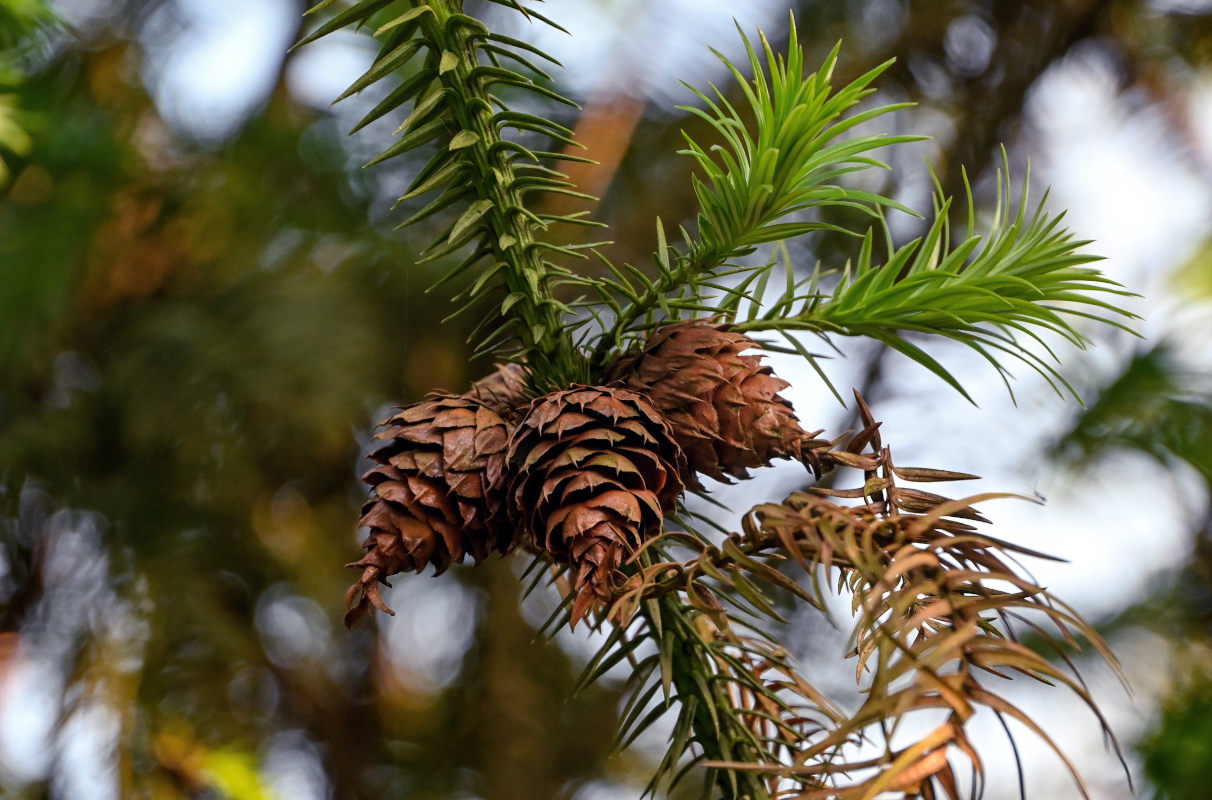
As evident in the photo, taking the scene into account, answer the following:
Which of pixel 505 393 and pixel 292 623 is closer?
pixel 505 393

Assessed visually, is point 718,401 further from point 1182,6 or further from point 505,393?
point 1182,6

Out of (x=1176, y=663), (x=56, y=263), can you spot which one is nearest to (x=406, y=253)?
(x=56, y=263)

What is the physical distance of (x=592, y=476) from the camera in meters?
0.18

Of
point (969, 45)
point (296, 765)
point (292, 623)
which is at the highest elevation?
point (969, 45)

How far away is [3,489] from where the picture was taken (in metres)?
0.66

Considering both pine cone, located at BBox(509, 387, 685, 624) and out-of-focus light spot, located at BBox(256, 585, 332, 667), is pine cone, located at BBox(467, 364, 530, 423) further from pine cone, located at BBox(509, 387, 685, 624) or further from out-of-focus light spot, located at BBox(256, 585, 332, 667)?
out-of-focus light spot, located at BBox(256, 585, 332, 667)

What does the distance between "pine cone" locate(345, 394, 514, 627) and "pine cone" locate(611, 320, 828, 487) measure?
0.12 ft

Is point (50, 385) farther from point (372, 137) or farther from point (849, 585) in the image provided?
point (849, 585)

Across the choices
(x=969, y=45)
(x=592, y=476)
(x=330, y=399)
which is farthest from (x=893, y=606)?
(x=969, y=45)

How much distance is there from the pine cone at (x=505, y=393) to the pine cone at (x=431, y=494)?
16mm

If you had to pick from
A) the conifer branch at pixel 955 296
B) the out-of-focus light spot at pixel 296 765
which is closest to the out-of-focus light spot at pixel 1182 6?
the conifer branch at pixel 955 296

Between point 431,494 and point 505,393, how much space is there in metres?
0.05

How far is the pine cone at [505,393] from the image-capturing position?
222mm

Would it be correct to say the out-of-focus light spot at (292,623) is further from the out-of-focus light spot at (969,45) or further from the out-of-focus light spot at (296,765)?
the out-of-focus light spot at (969,45)
